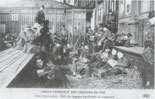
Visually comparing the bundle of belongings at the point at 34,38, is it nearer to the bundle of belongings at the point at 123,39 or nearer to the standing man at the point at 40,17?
the standing man at the point at 40,17

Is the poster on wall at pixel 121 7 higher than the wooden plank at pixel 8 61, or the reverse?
the poster on wall at pixel 121 7

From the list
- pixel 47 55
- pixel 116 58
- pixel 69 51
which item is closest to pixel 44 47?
pixel 47 55

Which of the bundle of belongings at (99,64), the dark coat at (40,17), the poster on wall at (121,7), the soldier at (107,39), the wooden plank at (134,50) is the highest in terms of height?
the poster on wall at (121,7)

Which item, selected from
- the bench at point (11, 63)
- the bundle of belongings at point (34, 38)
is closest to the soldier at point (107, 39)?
the bundle of belongings at point (34, 38)

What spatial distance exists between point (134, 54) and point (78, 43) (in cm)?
55

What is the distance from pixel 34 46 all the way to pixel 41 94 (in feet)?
1.52

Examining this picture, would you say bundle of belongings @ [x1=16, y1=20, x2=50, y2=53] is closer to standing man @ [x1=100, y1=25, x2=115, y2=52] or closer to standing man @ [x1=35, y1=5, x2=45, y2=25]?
standing man @ [x1=35, y1=5, x2=45, y2=25]

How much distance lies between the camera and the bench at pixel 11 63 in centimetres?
207

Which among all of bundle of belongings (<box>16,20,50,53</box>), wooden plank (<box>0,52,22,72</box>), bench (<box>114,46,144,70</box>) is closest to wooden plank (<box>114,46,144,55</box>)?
bench (<box>114,46,144,70</box>)

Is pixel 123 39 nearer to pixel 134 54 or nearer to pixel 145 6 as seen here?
pixel 134 54

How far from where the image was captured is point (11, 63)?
7.13 feet

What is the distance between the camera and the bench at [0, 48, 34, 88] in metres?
2.07

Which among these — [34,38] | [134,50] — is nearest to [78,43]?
[34,38]

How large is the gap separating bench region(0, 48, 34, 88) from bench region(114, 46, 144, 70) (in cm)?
89
